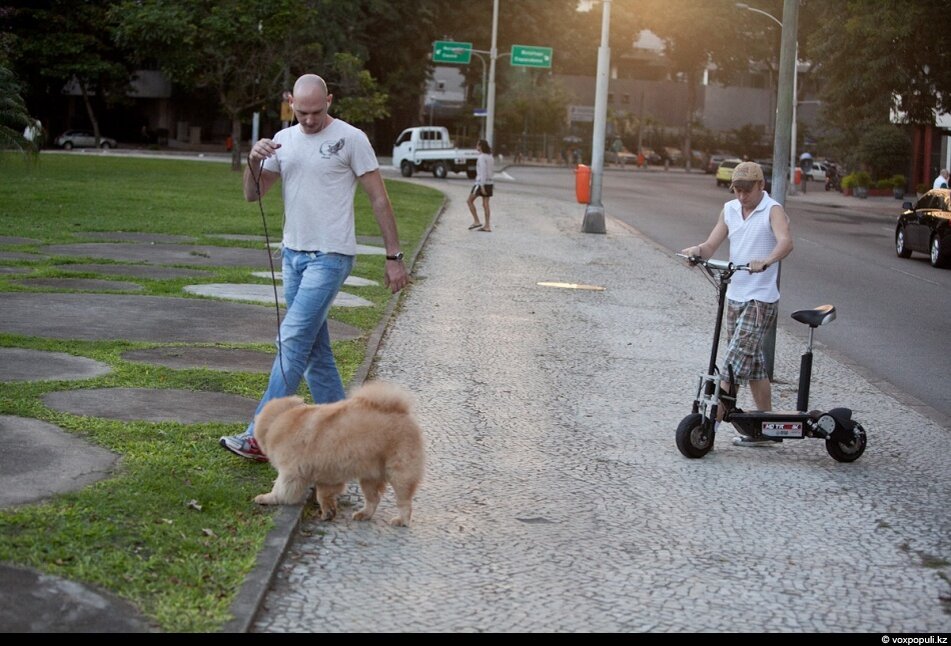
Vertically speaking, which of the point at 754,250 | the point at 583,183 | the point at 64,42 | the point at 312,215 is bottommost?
the point at 754,250

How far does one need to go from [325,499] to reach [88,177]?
103 feet

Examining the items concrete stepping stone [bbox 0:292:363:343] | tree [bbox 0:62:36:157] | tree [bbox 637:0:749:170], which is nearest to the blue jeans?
concrete stepping stone [bbox 0:292:363:343]

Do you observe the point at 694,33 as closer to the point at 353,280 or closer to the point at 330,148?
the point at 353,280

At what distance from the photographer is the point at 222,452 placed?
6.77 meters

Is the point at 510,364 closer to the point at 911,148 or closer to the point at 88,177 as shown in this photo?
the point at 88,177

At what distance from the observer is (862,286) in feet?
64.3

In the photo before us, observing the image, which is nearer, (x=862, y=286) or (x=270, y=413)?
(x=270, y=413)

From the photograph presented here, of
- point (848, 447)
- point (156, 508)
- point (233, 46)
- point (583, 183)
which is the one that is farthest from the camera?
point (233, 46)

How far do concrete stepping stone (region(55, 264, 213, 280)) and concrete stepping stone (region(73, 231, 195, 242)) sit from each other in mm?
3775

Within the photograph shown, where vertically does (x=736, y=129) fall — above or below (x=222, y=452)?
above

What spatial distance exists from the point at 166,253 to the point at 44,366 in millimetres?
8767

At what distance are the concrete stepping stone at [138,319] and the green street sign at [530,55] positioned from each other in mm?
55011

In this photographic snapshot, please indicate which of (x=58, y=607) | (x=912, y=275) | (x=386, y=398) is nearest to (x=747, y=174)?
(x=386, y=398)

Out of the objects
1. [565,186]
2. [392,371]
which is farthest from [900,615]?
[565,186]
